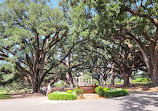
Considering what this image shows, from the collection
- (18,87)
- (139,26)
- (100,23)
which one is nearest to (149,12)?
(139,26)

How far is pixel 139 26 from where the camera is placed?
1358 cm

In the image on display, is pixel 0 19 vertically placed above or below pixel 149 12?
above

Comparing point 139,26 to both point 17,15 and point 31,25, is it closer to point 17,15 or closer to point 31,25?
point 31,25

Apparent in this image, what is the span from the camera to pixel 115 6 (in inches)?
368

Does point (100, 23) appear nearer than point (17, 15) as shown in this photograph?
Yes

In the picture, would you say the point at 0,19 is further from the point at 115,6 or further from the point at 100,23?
the point at 115,6

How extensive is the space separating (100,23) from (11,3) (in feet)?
36.6

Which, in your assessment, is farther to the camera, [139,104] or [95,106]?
[139,104]

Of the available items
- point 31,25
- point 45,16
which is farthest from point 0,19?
point 45,16

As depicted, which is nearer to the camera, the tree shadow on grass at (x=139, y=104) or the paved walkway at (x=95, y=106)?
the tree shadow on grass at (x=139, y=104)

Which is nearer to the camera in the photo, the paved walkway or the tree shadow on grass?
the tree shadow on grass

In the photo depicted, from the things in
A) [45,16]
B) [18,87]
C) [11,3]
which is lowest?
[18,87]

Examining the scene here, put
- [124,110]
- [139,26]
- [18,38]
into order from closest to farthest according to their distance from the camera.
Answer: [124,110]
[139,26]
[18,38]

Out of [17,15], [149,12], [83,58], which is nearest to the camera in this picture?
[149,12]
